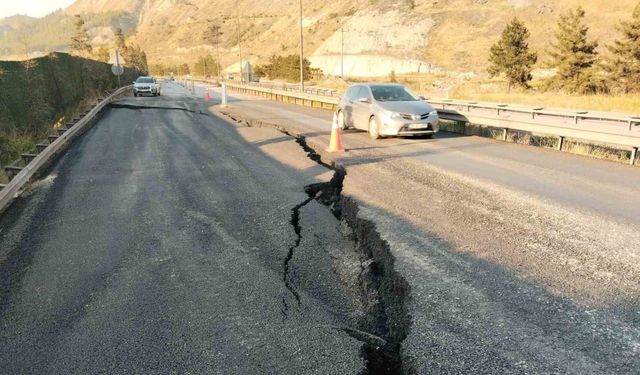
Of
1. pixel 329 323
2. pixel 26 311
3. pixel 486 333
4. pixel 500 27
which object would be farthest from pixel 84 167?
pixel 500 27

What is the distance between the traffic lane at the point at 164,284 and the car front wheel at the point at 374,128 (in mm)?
4916

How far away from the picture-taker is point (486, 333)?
2.98 meters

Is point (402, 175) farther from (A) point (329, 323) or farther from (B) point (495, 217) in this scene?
(A) point (329, 323)

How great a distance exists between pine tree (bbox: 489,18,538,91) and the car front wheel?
37.5m

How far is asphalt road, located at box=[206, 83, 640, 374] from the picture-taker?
280 centimetres

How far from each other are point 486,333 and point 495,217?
2.73m

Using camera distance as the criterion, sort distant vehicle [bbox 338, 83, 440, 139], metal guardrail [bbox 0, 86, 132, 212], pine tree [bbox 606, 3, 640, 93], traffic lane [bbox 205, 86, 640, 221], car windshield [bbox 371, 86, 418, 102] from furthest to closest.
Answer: pine tree [bbox 606, 3, 640, 93] < car windshield [bbox 371, 86, 418, 102] < distant vehicle [bbox 338, 83, 440, 139] < metal guardrail [bbox 0, 86, 132, 212] < traffic lane [bbox 205, 86, 640, 221]

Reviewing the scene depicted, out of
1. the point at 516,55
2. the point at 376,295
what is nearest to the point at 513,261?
the point at 376,295

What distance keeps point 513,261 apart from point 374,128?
330 inches

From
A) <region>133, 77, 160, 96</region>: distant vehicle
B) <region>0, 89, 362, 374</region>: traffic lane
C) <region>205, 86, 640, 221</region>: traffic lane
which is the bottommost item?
<region>0, 89, 362, 374</region>: traffic lane

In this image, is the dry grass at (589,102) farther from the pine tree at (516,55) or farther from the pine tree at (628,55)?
the pine tree at (516,55)

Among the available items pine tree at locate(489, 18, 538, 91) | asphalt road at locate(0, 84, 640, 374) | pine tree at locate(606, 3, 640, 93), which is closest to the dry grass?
pine tree at locate(606, 3, 640, 93)

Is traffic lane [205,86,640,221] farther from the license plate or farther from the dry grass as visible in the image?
the dry grass

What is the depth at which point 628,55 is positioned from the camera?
3269cm
